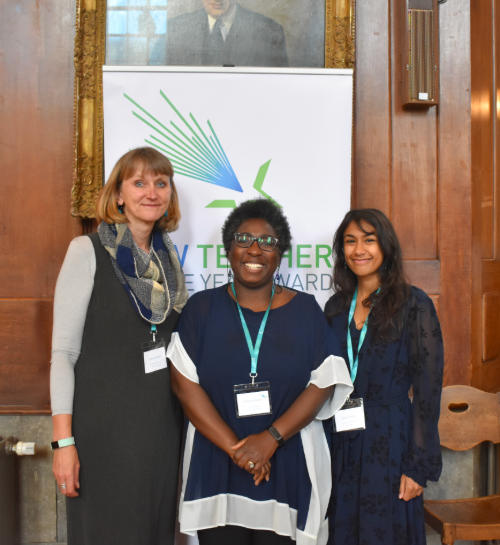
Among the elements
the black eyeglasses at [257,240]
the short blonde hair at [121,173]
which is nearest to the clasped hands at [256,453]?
the black eyeglasses at [257,240]

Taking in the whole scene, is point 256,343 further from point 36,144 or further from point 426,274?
point 36,144

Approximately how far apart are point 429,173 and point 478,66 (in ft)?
2.62

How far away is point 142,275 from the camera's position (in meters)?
1.70

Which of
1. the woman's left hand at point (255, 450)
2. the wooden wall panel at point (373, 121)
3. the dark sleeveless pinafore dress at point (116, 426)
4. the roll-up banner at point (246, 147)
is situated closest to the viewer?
the woman's left hand at point (255, 450)

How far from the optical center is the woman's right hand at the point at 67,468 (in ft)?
5.11

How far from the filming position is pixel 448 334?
276 cm

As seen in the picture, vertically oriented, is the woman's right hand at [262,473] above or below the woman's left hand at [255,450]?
below

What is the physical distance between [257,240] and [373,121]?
1.43 m

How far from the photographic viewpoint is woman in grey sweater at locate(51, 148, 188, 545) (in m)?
1.59

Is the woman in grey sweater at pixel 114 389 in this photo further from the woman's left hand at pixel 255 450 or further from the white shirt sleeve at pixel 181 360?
the woman's left hand at pixel 255 450

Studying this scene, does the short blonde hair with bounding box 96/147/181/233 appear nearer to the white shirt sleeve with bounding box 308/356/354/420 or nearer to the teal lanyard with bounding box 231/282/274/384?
the teal lanyard with bounding box 231/282/274/384

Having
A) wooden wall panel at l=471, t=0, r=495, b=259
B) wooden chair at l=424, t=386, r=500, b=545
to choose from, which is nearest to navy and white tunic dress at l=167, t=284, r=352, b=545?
wooden chair at l=424, t=386, r=500, b=545

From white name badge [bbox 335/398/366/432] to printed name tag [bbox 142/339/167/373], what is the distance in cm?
66

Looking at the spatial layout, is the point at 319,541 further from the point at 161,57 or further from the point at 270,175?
the point at 161,57
